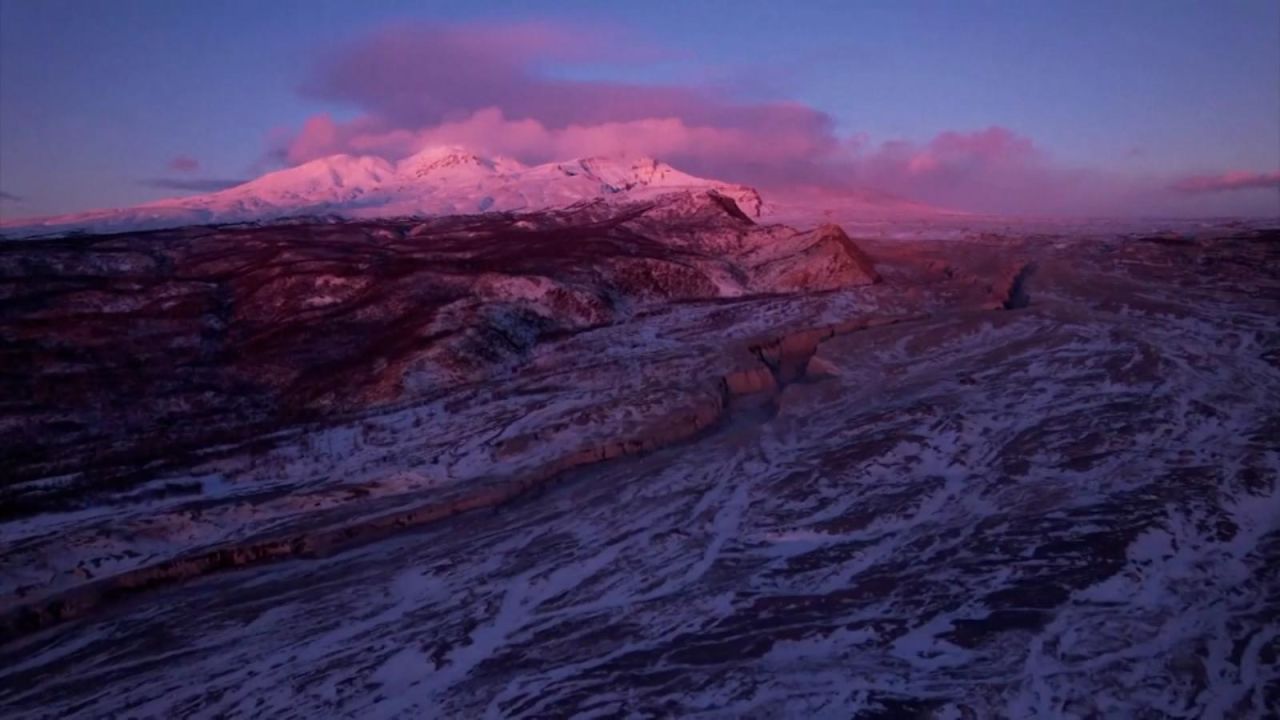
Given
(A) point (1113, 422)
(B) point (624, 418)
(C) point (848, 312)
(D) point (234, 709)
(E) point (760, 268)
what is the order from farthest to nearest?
(E) point (760, 268) < (C) point (848, 312) < (B) point (624, 418) < (A) point (1113, 422) < (D) point (234, 709)

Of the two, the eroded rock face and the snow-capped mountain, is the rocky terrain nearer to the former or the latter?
the eroded rock face

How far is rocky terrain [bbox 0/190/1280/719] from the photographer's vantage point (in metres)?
10.0

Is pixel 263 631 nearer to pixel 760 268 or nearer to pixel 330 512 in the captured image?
pixel 330 512

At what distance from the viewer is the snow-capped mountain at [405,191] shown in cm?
9694

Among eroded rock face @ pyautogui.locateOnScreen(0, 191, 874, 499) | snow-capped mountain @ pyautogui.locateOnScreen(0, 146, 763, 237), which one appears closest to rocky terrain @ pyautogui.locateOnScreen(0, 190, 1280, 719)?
eroded rock face @ pyautogui.locateOnScreen(0, 191, 874, 499)

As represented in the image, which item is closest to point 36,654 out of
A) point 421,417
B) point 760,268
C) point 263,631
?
point 263,631

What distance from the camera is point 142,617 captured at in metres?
12.5

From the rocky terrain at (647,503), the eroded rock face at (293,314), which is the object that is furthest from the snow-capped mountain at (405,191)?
the rocky terrain at (647,503)

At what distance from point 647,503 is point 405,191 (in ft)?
357

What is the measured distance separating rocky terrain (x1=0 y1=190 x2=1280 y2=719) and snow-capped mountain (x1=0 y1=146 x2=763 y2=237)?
5638 cm

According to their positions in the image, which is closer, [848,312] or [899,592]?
[899,592]

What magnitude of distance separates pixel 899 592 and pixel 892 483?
388cm

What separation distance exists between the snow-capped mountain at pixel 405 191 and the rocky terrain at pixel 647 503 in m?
56.4

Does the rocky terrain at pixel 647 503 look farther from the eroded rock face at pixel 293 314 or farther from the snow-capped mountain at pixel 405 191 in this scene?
the snow-capped mountain at pixel 405 191
